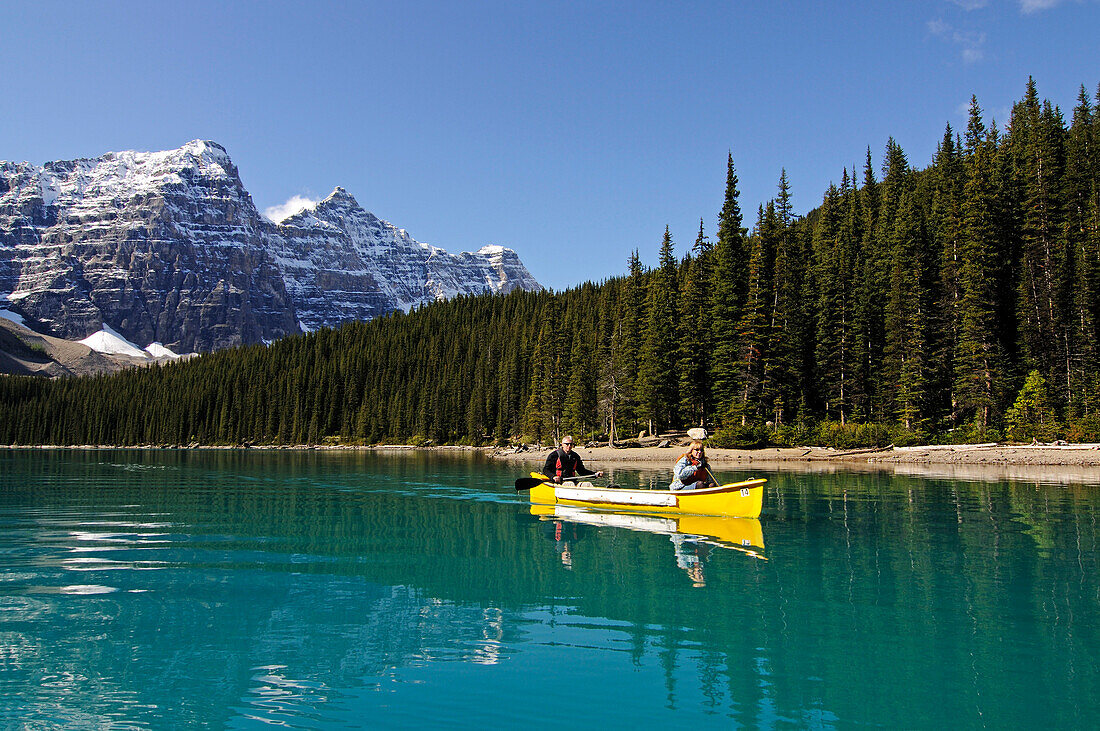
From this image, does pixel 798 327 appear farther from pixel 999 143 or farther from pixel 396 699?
pixel 396 699

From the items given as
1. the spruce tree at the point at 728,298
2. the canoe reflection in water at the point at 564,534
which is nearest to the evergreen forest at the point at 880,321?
the spruce tree at the point at 728,298

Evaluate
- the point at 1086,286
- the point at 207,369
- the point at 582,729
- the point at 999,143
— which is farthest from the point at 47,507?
the point at 207,369

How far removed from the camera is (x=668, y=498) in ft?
74.2

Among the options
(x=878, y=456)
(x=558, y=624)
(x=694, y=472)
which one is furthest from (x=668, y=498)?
(x=878, y=456)

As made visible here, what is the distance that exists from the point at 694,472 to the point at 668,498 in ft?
3.95

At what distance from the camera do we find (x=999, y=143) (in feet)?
260

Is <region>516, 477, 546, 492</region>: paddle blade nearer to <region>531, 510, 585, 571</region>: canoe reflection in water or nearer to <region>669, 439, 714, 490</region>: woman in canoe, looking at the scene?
<region>531, 510, 585, 571</region>: canoe reflection in water

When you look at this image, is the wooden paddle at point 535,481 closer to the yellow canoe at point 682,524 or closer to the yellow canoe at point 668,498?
the yellow canoe at point 668,498

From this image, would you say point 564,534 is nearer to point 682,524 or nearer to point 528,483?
point 682,524

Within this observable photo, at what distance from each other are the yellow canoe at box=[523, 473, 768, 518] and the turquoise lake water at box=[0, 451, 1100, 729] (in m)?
0.63

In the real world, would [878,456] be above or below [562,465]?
below

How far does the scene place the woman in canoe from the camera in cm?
2255

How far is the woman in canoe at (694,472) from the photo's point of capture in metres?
22.5

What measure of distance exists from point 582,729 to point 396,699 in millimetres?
2244
